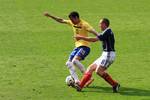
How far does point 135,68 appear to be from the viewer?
18.4 meters

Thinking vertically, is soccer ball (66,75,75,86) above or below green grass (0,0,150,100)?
above

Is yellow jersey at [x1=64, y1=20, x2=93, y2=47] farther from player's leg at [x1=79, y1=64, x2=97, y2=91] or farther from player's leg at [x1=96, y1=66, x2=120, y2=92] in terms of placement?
player's leg at [x1=96, y1=66, x2=120, y2=92]

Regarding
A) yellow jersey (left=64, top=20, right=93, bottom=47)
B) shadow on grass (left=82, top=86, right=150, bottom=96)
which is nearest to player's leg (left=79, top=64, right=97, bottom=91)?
shadow on grass (left=82, top=86, right=150, bottom=96)

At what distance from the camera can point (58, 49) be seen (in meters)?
20.9

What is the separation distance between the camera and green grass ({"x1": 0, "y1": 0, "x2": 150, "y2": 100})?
15.8m

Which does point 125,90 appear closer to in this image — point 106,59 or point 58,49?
point 106,59

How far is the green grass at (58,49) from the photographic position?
51.8 ft

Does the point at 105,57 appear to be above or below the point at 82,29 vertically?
below

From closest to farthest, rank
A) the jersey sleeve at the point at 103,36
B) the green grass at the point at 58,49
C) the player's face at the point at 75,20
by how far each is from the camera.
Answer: the jersey sleeve at the point at 103,36
the green grass at the point at 58,49
the player's face at the point at 75,20

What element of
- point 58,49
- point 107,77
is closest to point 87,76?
point 107,77

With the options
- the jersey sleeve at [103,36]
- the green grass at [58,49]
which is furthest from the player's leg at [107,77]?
the jersey sleeve at [103,36]

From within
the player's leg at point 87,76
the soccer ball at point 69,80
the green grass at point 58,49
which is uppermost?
the player's leg at point 87,76

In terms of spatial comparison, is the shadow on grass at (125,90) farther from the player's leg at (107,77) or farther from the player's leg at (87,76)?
the player's leg at (87,76)

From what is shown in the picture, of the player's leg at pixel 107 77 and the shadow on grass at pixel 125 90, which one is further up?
the player's leg at pixel 107 77
